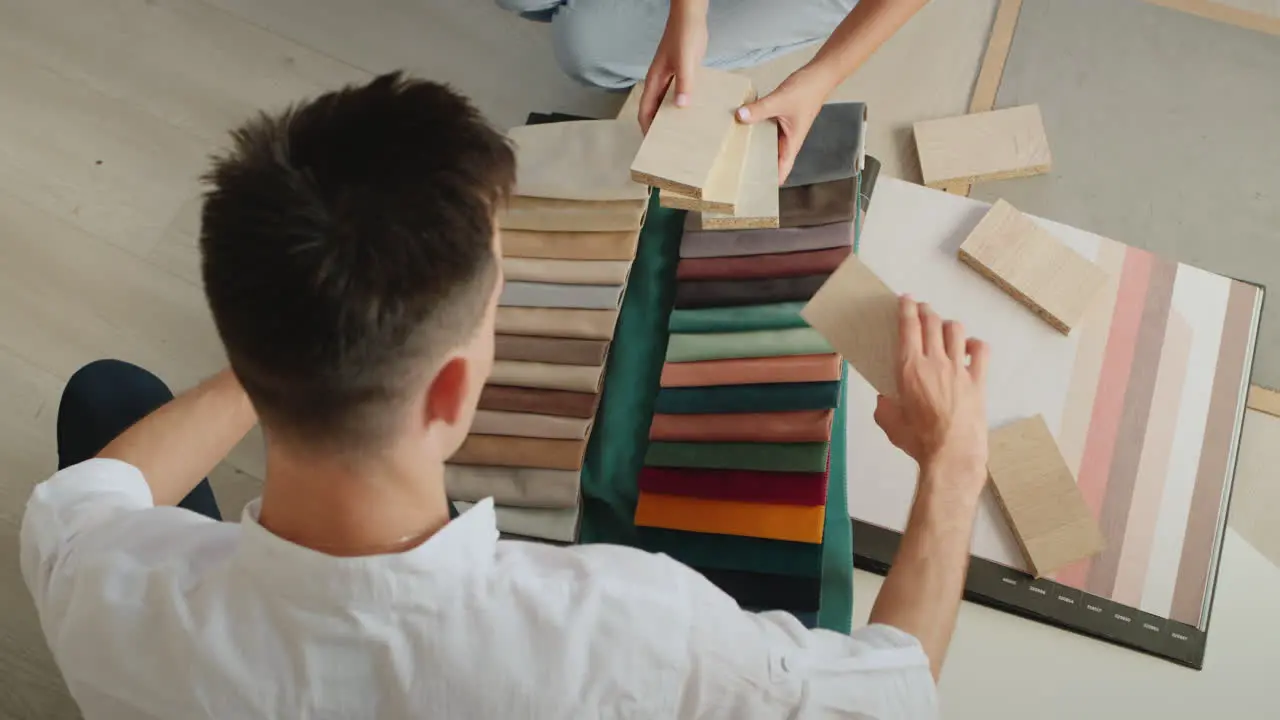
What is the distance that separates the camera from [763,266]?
3.46ft

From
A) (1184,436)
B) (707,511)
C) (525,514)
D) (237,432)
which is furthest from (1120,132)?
(237,432)

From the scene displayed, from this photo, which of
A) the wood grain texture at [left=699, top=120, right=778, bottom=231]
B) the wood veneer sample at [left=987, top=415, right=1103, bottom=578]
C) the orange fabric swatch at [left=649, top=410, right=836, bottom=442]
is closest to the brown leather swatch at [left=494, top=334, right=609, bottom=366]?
the orange fabric swatch at [left=649, top=410, right=836, bottom=442]

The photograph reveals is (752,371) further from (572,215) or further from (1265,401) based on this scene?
(1265,401)

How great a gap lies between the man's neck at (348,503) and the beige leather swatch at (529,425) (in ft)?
1.45

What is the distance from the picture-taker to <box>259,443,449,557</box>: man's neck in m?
0.56

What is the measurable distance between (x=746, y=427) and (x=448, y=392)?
0.49 metres

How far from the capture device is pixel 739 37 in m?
1.29

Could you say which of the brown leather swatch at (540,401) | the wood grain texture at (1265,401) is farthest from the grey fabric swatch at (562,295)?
the wood grain texture at (1265,401)

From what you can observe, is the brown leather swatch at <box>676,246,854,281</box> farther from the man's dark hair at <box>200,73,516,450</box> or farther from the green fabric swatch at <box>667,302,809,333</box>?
the man's dark hair at <box>200,73,516,450</box>

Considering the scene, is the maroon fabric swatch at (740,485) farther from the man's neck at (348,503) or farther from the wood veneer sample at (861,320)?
the man's neck at (348,503)

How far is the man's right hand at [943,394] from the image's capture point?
0.80 meters

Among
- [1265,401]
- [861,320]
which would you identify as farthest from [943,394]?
[1265,401]

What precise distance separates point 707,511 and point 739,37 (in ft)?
2.36

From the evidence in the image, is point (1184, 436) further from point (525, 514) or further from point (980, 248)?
point (525, 514)
